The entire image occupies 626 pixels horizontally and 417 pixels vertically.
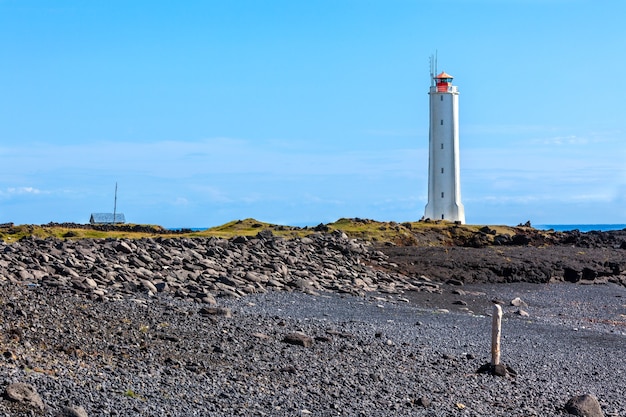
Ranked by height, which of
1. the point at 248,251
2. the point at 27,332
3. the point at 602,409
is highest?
the point at 248,251

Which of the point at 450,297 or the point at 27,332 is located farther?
the point at 450,297

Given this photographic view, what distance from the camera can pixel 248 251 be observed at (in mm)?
33906

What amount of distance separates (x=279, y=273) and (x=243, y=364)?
1555 centimetres

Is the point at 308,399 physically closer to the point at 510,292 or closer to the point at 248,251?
the point at 248,251

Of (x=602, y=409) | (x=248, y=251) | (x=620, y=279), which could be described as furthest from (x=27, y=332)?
(x=620, y=279)

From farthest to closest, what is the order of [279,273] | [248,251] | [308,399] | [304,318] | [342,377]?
[248,251], [279,273], [304,318], [342,377], [308,399]

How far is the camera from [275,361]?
16.0 metres

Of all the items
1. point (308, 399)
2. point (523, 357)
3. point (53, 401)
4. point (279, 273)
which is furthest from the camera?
point (279, 273)

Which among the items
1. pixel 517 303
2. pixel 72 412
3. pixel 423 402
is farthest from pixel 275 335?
pixel 517 303

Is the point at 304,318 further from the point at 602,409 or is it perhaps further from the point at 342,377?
the point at 602,409

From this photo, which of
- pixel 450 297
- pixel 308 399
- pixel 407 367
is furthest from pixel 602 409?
pixel 450 297

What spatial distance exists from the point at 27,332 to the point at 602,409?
10.1 meters

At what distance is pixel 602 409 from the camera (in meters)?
15.5

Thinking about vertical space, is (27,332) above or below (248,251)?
below
